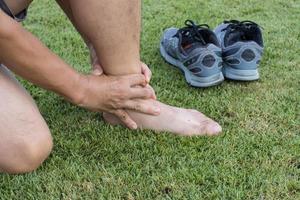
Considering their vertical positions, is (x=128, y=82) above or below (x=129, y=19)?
below

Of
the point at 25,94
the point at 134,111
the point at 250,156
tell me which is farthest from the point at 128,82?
the point at 250,156

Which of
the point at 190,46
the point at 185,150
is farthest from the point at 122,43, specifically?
the point at 190,46

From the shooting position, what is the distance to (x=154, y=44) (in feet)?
7.52

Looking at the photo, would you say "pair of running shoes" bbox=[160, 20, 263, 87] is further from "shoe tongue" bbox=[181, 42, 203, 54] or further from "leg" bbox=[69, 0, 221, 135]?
"leg" bbox=[69, 0, 221, 135]

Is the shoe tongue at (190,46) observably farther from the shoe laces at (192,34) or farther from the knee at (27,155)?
the knee at (27,155)

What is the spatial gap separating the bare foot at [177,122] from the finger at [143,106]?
0.02 m

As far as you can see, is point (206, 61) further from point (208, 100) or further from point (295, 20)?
point (295, 20)

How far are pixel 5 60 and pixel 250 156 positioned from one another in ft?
2.19

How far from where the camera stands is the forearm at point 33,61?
1286mm

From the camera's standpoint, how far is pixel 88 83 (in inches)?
56.8

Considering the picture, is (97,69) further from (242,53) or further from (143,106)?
(242,53)

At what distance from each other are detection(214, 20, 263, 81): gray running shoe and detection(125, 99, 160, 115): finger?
42 cm

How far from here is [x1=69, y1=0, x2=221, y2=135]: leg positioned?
1477 mm

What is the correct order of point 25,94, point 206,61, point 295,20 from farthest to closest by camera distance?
point 295,20 → point 206,61 → point 25,94
